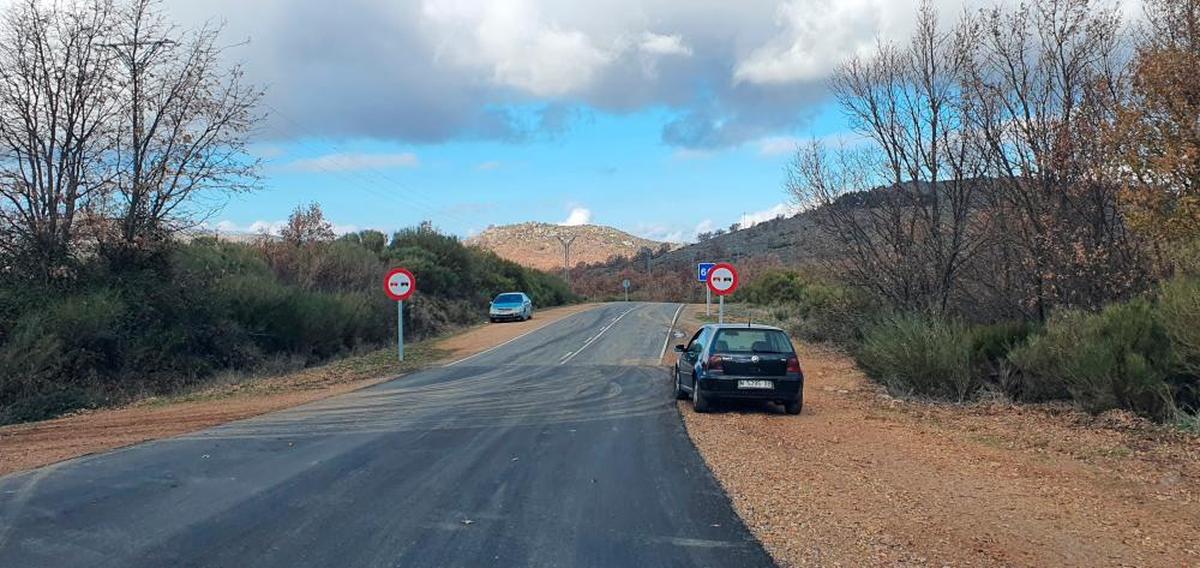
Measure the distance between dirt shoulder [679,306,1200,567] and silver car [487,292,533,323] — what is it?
33817 mm

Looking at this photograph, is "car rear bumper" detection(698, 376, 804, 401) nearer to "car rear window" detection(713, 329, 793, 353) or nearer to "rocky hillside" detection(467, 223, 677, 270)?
"car rear window" detection(713, 329, 793, 353)

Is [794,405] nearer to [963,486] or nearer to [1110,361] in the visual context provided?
[1110,361]

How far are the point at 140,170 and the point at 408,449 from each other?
15.1 meters

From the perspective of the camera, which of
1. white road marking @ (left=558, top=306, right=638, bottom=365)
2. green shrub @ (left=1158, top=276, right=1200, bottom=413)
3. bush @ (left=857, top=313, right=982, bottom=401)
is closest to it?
green shrub @ (left=1158, top=276, right=1200, bottom=413)

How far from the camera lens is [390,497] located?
7547 mm

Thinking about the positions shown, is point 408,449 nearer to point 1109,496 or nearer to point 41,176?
point 1109,496

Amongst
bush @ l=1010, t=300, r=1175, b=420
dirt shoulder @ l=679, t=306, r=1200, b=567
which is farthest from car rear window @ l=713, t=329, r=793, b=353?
bush @ l=1010, t=300, r=1175, b=420

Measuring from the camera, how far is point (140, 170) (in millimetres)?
21266

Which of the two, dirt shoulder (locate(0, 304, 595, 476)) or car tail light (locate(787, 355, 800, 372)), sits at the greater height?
car tail light (locate(787, 355, 800, 372))

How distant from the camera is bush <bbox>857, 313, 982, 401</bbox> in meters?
14.3

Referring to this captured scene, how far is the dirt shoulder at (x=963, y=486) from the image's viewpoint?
19.7 ft

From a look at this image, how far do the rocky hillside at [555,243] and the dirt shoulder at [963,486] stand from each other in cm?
12198

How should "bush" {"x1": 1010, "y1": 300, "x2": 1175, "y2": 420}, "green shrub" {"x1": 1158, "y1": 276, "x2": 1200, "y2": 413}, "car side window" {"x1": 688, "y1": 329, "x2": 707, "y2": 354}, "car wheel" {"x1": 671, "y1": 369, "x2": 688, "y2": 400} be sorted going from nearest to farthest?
"green shrub" {"x1": 1158, "y1": 276, "x2": 1200, "y2": 413}
"bush" {"x1": 1010, "y1": 300, "x2": 1175, "y2": 420}
"car side window" {"x1": 688, "y1": 329, "x2": 707, "y2": 354}
"car wheel" {"x1": 671, "y1": 369, "x2": 688, "y2": 400}

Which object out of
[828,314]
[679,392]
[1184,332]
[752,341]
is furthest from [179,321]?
[1184,332]
